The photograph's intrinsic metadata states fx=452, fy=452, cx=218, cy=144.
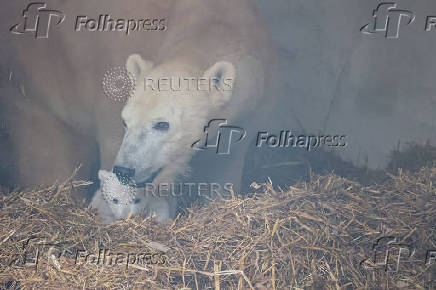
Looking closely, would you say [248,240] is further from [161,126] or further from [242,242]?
[161,126]

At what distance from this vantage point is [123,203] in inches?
148

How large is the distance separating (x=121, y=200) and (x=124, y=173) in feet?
2.00

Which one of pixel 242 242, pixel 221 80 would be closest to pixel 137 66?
pixel 221 80

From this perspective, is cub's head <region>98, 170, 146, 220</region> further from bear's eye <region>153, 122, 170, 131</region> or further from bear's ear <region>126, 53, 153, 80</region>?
bear's ear <region>126, 53, 153, 80</region>

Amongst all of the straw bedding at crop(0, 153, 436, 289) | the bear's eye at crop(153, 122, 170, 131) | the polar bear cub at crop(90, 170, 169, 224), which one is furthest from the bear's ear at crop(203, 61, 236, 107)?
the polar bear cub at crop(90, 170, 169, 224)

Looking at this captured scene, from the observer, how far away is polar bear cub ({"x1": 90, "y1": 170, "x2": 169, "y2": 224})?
3703mm

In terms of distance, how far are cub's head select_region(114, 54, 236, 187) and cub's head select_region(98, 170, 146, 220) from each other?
0.29 meters

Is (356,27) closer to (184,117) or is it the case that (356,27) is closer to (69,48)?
(184,117)

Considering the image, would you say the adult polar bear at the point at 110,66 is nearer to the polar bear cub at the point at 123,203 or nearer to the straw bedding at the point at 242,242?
the polar bear cub at the point at 123,203

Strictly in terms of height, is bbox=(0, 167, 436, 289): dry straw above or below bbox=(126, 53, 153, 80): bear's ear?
below

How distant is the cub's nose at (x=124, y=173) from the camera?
127 inches

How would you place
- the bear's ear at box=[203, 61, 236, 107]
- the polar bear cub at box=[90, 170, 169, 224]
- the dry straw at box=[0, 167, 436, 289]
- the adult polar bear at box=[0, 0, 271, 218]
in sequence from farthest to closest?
the polar bear cub at box=[90, 170, 169, 224], the adult polar bear at box=[0, 0, 271, 218], the bear's ear at box=[203, 61, 236, 107], the dry straw at box=[0, 167, 436, 289]

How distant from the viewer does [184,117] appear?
3.39 metres

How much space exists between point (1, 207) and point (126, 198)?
94 centimetres
